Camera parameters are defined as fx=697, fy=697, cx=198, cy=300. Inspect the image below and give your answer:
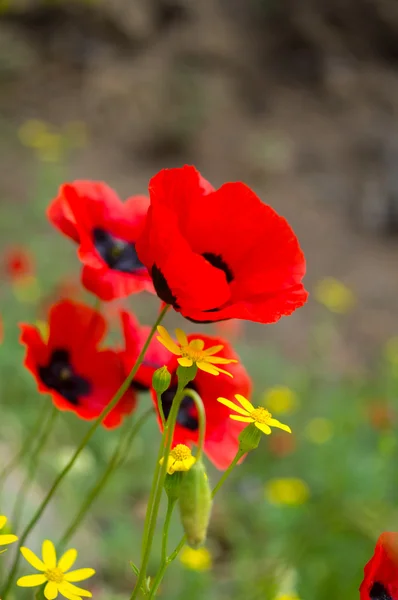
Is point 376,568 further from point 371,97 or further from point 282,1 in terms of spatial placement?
point 282,1

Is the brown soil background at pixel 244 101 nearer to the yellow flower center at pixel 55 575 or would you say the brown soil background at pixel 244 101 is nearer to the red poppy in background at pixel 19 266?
the red poppy in background at pixel 19 266

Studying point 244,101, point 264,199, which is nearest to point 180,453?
point 264,199

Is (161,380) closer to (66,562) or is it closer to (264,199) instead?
(66,562)

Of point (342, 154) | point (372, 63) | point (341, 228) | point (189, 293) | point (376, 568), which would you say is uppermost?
point (372, 63)

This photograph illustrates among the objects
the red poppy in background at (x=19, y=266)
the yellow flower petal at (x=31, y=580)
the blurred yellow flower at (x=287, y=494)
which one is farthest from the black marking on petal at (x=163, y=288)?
the red poppy in background at (x=19, y=266)

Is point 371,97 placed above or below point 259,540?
above

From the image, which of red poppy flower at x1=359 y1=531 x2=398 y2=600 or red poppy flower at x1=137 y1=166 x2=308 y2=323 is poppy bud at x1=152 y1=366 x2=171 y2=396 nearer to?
red poppy flower at x1=137 y1=166 x2=308 y2=323

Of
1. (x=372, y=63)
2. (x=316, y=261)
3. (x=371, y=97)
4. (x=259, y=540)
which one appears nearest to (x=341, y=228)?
(x=316, y=261)
